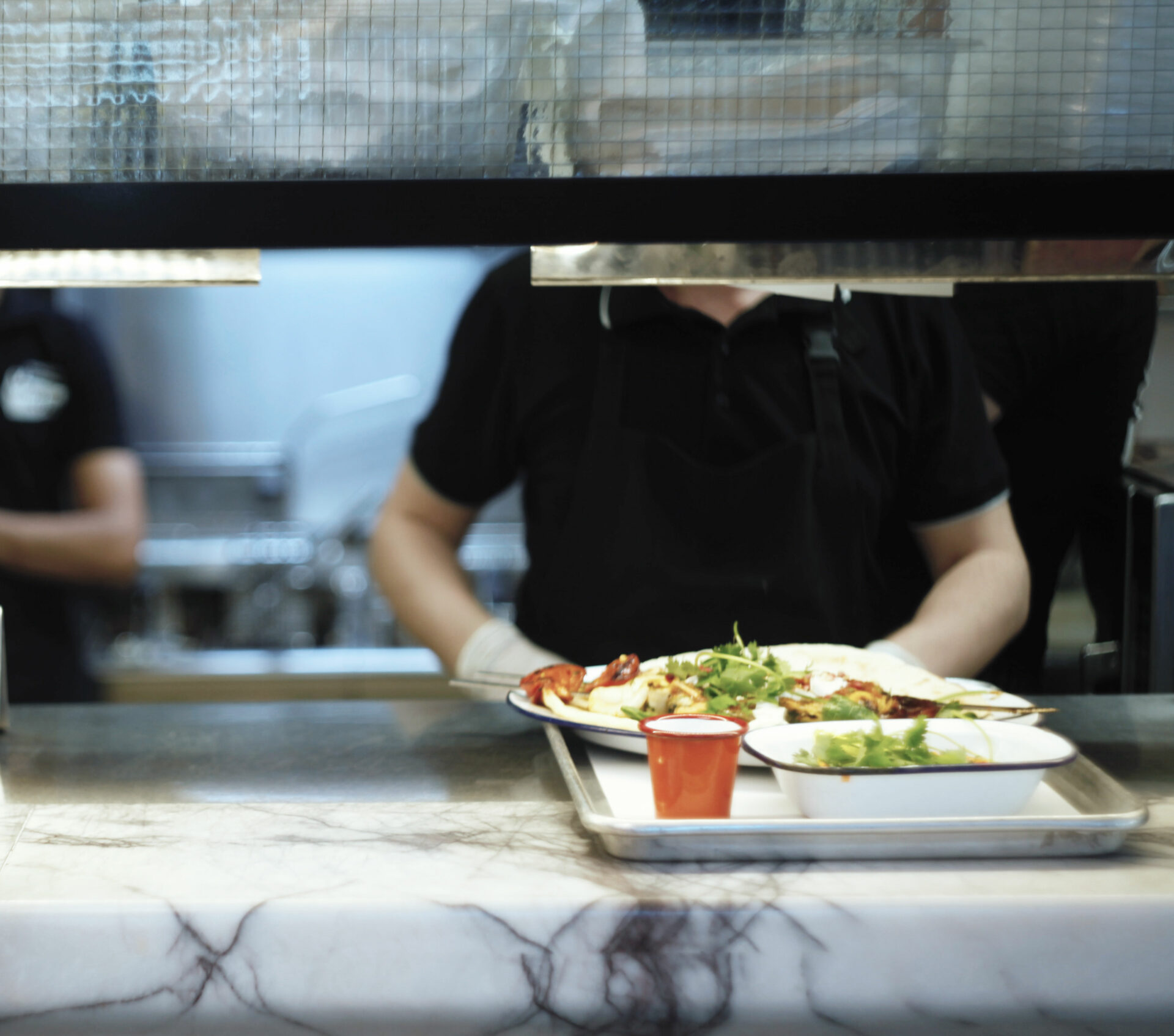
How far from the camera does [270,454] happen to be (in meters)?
3.45

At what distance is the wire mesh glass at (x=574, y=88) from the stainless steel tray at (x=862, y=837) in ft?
1.86

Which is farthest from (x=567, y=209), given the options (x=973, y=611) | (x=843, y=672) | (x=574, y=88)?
(x=973, y=611)

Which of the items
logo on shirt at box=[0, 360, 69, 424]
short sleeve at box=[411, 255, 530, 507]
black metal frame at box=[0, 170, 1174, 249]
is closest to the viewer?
black metal frame at box=[0, 170, 1174, 249]

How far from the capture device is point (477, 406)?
75.4 inches

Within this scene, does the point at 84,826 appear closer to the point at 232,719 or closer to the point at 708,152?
the point at 232,719

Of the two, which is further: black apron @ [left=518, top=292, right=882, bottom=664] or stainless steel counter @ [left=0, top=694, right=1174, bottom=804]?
black apron @ [left=518, top=292, right=882, bottom=664]

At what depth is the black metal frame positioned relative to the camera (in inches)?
39.3

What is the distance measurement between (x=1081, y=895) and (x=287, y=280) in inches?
123

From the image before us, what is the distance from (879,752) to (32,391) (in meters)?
1.92

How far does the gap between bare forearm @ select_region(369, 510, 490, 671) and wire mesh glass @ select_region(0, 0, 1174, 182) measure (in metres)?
0.97

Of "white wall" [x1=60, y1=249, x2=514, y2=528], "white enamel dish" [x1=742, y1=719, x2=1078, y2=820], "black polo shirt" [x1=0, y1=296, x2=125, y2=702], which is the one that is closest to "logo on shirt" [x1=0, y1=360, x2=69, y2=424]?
"black polo shirt" [x1=0, y1=296, x2=125, y2=702]

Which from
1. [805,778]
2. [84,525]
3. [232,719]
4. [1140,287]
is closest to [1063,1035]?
[805,778]

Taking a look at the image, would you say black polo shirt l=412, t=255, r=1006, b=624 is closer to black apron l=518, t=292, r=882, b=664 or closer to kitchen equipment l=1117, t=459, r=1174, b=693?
black apron l=518, t=292, r=882, b=664

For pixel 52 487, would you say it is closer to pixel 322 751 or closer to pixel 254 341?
pixel 254 341
